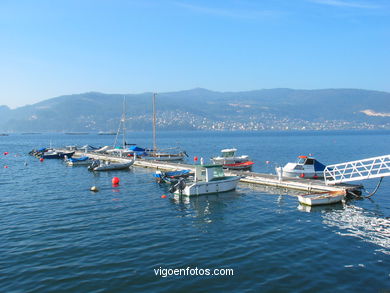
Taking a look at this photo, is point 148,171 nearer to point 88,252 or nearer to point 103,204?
point 103,204

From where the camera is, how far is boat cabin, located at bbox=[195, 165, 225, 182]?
39.0 m

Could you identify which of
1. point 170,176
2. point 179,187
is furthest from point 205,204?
point 170,176

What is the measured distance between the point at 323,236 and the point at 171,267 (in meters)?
11.8

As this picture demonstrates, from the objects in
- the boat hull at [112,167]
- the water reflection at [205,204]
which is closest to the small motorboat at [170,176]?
the water reflection at [205,204]

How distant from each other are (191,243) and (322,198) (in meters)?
16.5

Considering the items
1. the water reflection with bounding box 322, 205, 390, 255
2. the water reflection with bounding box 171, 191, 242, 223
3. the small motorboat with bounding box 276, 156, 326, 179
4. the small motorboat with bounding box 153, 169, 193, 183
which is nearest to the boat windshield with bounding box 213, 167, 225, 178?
the water reflection with bounding box 171, 191, 242, 223

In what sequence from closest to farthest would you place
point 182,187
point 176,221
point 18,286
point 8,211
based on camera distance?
point 18,286 < point 176,221 < point 8,211 < point 182,187

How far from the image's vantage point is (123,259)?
64.5 ft

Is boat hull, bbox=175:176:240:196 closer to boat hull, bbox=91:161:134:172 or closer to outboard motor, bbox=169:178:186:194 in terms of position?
outboard motor, bbox=169:178:186:194

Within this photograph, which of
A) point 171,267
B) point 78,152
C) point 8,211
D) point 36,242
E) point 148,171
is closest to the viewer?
point 171,267

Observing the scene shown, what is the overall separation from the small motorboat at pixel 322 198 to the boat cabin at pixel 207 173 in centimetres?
1050

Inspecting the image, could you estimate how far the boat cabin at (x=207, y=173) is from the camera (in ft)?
128

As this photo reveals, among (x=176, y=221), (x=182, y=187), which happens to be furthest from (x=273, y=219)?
(x=182, y=187)

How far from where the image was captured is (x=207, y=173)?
38969mm
